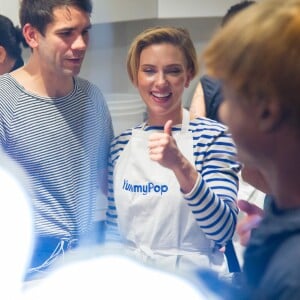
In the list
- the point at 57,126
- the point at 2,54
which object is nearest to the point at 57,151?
the point at 57,126

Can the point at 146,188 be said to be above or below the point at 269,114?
below

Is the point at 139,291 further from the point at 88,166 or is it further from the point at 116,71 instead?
the point at 116,71

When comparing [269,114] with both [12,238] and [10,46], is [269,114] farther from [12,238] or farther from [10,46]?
[10,46]

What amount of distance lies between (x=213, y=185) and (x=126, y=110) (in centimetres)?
53

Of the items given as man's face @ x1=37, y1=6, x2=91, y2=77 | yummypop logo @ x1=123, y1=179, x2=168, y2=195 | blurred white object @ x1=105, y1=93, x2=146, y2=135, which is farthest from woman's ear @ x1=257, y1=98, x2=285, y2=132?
blurred white object @ x1=105, y1=93, x2=146, y2=135

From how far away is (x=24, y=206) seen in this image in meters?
0.56

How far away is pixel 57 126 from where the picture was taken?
2.31 feet

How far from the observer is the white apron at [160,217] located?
627mm

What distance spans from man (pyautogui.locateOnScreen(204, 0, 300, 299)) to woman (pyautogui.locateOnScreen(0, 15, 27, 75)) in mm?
672

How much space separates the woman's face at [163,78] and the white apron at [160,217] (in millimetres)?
33

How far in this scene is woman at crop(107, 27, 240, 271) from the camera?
588 millimetres

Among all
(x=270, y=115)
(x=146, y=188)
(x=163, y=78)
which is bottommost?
(x=146, y=188)

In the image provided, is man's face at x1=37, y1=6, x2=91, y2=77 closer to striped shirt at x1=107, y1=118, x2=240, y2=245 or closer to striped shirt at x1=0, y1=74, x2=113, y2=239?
striped shirt at x1=0, y1=74, x2=113, y2=239

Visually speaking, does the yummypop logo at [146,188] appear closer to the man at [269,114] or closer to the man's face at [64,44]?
the man's face at [64,44]
